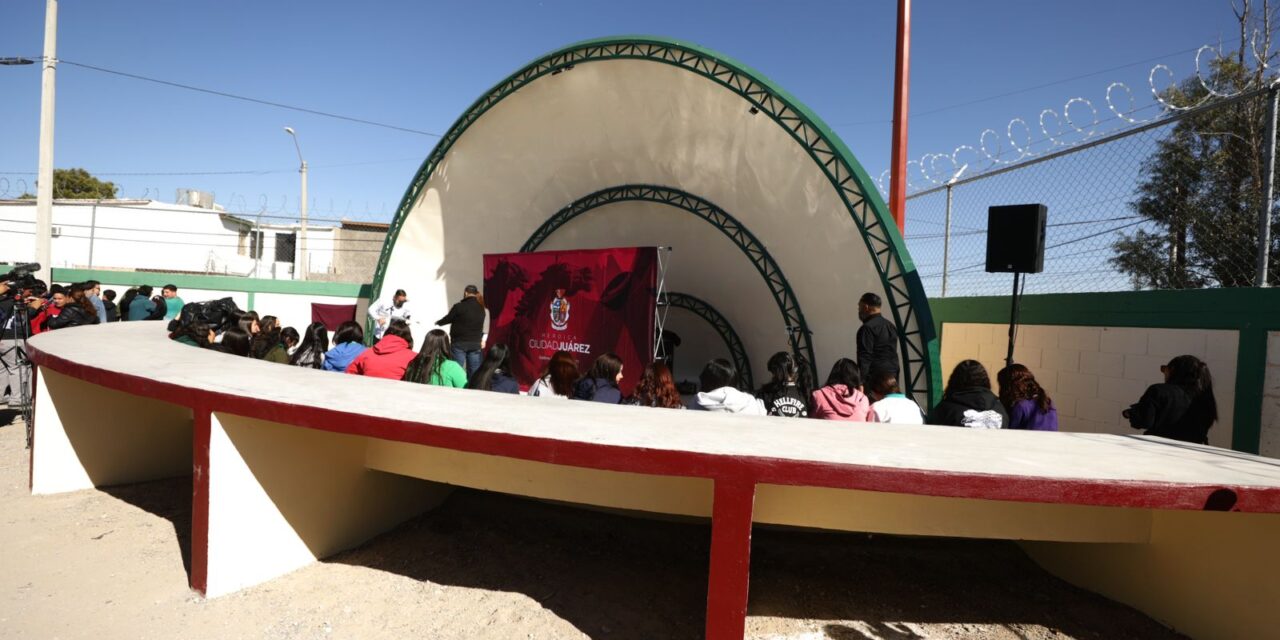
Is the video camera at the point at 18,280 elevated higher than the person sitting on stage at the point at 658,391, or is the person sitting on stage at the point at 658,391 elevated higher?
the video camera at the point at 18,280

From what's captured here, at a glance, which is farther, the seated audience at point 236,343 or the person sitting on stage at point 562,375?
the seated audience at point 236,343

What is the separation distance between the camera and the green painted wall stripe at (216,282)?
15516mm

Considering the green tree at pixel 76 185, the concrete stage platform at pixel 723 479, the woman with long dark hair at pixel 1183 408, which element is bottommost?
the concrete stage platform at pixel 723 479

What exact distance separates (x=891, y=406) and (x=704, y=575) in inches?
66.7

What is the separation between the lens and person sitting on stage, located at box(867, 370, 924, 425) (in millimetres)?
4215

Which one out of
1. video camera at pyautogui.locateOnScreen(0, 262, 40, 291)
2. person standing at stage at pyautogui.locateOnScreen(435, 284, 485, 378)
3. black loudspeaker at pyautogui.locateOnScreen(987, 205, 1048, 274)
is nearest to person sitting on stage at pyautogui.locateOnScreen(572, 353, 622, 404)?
black loudspeaker at pyautogui.locateOnScreen(987, 205, 1048, 274)

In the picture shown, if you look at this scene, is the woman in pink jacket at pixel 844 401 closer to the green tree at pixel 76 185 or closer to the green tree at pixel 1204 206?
the green tree at pixel 1204 206

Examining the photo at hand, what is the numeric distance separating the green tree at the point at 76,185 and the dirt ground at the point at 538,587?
42103 millimetres

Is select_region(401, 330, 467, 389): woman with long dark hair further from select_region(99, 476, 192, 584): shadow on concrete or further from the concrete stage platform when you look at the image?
select_region(99, 476, 192, 584): shadow on concrete

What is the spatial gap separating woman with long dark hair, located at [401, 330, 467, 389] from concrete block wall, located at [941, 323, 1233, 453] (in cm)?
557

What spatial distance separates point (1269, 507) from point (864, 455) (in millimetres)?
1357

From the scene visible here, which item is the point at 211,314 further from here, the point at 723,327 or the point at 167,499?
the point at 723,327

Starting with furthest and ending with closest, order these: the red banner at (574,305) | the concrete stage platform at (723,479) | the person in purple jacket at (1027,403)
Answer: the red banner at (574,305) < the person in purple jacket at (1027,403) < the concrete stage platform at (723,479)

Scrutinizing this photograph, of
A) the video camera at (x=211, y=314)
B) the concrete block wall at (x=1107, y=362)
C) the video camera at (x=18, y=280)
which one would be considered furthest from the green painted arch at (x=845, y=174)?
the video camera at (x=18, y=280)
